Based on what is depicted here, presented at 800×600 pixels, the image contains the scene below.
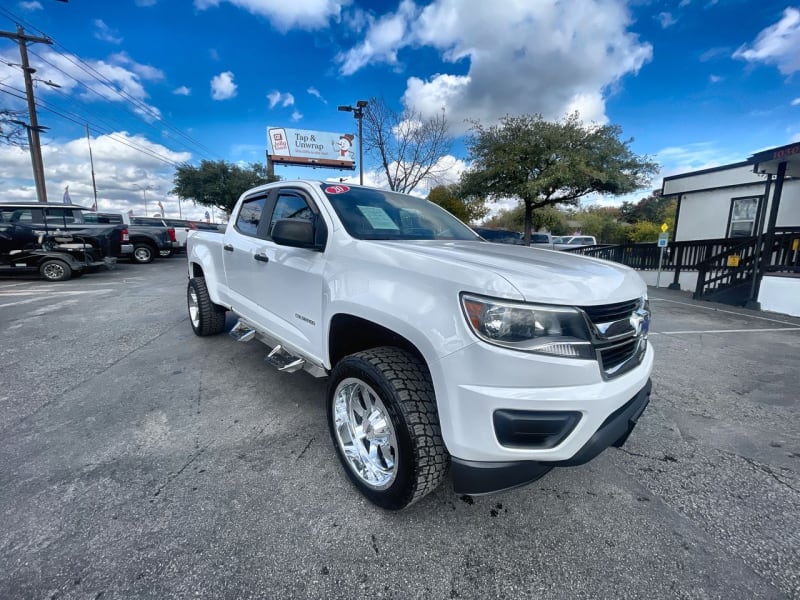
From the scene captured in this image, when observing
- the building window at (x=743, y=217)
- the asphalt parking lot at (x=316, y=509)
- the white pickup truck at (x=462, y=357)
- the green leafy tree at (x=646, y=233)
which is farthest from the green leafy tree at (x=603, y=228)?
the white pickup truck at (x=462, y=357)

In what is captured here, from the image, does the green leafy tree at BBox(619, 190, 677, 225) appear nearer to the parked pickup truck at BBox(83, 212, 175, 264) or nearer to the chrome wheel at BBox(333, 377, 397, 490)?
the parked pickup truck at BBox(83, 212, 175, 264)

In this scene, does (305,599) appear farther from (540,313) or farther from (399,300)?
(540,313)

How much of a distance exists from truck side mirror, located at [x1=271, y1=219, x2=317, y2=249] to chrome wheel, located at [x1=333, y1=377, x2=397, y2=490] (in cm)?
88

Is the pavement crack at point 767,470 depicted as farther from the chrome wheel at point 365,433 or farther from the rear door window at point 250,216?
the rear door window at point 250,216

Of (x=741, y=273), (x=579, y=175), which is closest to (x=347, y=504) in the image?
(x=741, y=273)

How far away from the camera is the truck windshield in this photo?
2.47 m

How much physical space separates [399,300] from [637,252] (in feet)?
47.9

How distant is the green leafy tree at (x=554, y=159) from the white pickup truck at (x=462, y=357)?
16.0 metres

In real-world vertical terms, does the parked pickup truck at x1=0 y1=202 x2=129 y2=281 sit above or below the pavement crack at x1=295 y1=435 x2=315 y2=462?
above

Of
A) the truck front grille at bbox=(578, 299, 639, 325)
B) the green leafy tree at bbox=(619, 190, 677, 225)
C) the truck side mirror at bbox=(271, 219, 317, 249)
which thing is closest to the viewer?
the truck front grille at bbox=(578, 299, 639, 325)

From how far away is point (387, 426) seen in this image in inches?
73.4

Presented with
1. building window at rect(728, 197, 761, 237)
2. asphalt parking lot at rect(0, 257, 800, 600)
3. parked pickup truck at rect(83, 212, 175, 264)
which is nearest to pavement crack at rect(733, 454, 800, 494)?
asphalt parking lot at rect(0, 257, 800, 600)

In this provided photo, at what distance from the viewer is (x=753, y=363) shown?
443 centimetres

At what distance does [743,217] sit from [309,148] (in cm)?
2786
